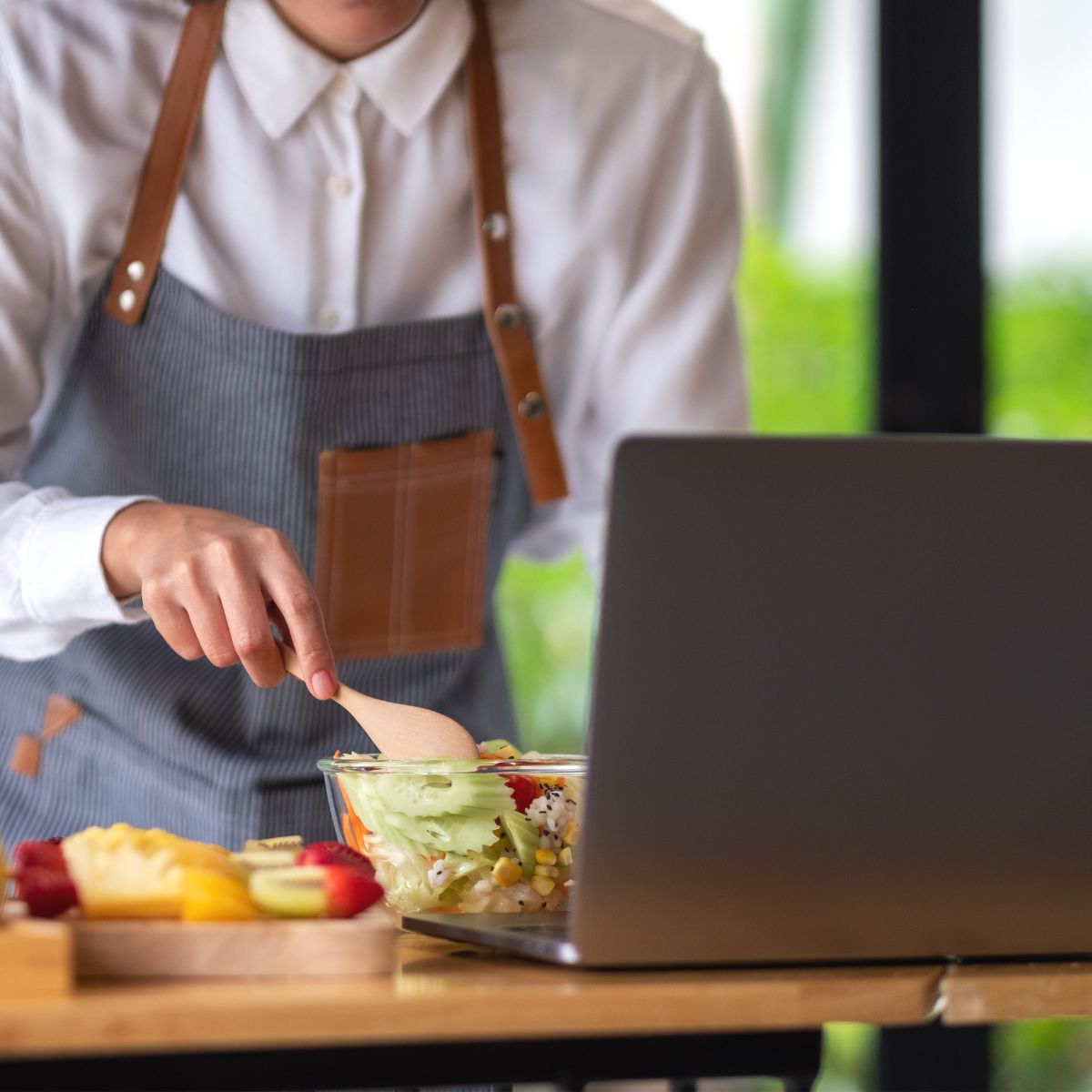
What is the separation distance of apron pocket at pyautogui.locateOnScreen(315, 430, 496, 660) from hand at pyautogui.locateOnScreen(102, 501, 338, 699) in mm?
459

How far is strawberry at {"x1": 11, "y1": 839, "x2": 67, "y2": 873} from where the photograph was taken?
79 centimetres

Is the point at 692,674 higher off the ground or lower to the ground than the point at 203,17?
lower

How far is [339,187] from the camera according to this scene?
5.04 ft

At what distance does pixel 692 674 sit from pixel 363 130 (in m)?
1.00

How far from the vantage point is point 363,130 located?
1.56m

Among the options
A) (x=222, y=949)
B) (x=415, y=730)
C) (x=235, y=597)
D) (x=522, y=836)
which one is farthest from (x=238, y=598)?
(x=222, y=949)

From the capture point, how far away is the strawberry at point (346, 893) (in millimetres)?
763

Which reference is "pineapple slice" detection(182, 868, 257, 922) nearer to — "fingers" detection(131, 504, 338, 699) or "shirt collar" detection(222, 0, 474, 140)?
"fingers" detection(131, 504, 338, 699)

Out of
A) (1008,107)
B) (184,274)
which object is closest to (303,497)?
(184,274)

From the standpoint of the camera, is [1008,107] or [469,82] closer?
[469,82]

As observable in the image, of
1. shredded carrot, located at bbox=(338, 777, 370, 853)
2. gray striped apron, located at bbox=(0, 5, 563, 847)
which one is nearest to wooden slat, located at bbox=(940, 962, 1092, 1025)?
shredded carrot, located at bbox=(338, 777, 370, 853)

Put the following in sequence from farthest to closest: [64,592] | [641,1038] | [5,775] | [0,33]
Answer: [5,775] < [0,33] < [64,592] < [641,1038]

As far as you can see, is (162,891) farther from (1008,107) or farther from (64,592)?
(1008,107)

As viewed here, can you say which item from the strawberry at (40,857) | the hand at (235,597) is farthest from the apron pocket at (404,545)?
the strawberry at (40,857)
